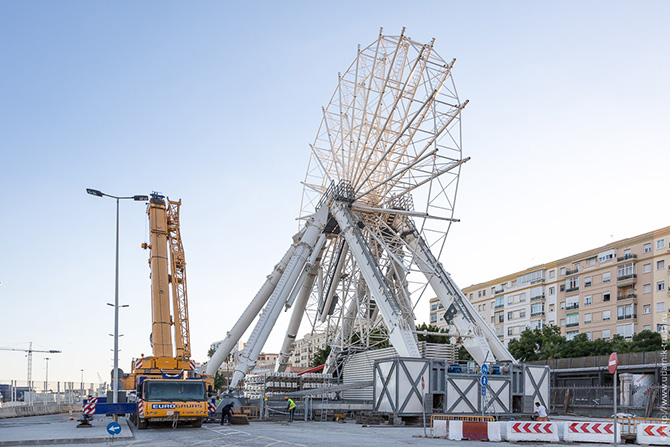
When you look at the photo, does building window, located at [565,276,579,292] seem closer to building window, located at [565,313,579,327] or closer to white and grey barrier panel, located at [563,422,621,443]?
building window, located at [565,313,579,327]

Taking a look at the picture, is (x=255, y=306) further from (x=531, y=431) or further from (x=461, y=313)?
(x=531, y=431)

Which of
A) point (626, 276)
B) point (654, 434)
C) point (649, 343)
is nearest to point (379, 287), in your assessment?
point (654, 434)

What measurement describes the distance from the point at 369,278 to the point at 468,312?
681cm

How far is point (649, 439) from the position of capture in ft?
78.8

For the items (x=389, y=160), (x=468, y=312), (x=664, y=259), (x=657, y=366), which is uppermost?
(x=389, y=160)

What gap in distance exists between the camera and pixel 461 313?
42312mm

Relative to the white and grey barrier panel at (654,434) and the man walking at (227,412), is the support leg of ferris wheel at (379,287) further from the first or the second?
the white and grey barrier panel at (654,434)

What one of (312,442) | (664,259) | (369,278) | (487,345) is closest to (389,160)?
(369,278)

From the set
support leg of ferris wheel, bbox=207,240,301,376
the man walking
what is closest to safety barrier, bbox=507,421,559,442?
the man walking

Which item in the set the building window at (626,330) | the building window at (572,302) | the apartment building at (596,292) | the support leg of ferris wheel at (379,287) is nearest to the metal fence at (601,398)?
the apartment building at (596,292)

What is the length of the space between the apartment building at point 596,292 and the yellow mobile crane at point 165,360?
4822cm

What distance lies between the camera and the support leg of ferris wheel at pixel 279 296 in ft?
140

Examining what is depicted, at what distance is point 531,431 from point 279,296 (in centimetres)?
2335

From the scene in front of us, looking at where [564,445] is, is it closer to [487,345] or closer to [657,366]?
[487,345]
